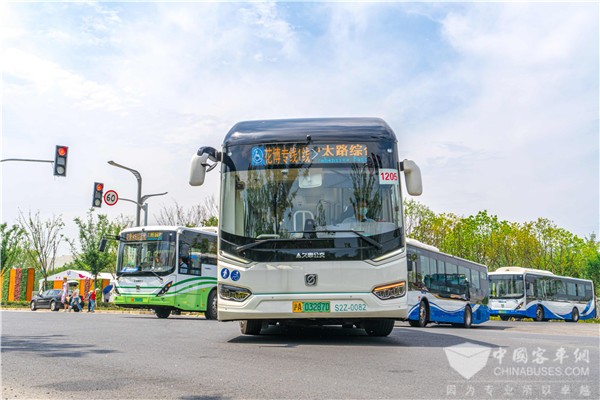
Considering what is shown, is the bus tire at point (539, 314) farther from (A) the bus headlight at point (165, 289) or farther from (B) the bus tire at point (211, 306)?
(A) the bus headlight at point (165, 289)

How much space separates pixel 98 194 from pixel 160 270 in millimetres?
7057

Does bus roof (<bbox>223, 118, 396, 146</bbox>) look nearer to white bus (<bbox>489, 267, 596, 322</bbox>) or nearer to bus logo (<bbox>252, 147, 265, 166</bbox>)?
bus logo (<bbox>252, 147, 265, 166</bbox>)

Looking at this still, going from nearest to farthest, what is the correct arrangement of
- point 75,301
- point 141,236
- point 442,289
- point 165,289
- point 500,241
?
point 165,289
point 141,236
point 442,289
point 75,301
point 500,241

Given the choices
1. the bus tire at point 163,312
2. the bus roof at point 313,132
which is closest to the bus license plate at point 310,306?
the bus roof at point 313,132

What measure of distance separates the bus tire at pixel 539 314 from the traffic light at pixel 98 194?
79.3 ft

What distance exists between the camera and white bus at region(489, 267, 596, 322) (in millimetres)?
34500

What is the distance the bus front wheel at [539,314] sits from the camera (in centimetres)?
3512

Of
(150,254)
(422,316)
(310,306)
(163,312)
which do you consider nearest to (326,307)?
(310,306)

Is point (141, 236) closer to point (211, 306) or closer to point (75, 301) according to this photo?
point (211, 306)

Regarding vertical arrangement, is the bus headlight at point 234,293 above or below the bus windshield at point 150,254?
below

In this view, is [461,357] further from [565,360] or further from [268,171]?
[268,171]

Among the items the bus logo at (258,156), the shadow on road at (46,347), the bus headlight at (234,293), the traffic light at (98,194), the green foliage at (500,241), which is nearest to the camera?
the shadow on road at (46,347)

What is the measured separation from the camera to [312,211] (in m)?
9.81

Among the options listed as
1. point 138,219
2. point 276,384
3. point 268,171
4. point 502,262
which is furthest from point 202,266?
point 502,262
